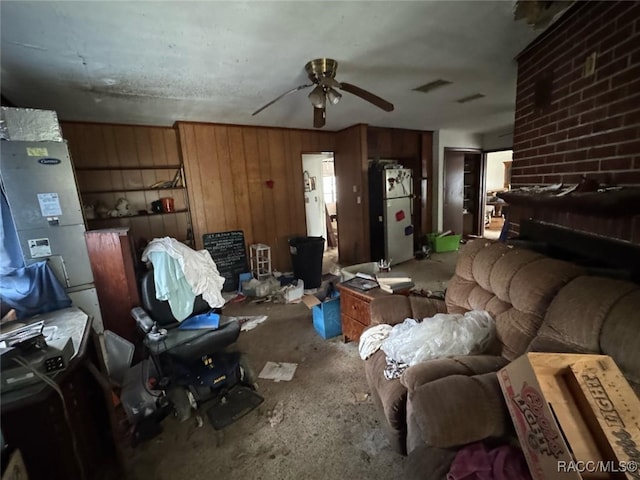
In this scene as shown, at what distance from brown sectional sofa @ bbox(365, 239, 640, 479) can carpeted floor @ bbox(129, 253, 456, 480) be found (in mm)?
231

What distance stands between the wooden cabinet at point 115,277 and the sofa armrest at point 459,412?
1.95 meters

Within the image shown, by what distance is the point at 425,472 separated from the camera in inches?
36.4

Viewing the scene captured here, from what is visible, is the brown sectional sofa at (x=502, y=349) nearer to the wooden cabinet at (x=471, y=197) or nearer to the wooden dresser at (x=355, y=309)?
the wooden dresser at (x=355, y=309)

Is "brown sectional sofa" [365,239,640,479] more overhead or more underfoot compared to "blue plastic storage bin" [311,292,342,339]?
more overhead

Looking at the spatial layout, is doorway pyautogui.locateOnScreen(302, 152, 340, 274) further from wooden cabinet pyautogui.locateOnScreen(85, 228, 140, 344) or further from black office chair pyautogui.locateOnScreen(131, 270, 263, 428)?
wooden cabinet pyautogui.locateOnScreen(85, 228, 140, 344)

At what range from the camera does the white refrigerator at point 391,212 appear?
167 inches

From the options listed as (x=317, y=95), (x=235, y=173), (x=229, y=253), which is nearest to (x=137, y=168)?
(x=235, y=173)

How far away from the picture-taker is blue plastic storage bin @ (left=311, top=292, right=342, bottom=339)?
2.42 metres

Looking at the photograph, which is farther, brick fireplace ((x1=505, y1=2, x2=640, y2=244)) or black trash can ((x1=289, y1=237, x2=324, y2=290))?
black trash can ((x1=289, y1=237, x2=324, y2=290))

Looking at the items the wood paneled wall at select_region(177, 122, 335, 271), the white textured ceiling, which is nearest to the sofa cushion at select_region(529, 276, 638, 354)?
the white textured ceiling

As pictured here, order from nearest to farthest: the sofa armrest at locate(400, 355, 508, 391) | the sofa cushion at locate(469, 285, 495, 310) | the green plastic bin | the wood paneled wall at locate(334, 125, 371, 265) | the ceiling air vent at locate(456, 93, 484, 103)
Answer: the sofa armrest at locate(400, 355, 508, 391) → the sofa cushion at locate(469, 285, 495, 310) → the ceiling air vent at locate(456, 93, 484, 103) → the wood paneled wall at locate(334, 125, 371, 265) → the green plastic bin

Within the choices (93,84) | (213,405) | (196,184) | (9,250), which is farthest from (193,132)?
(213,405)

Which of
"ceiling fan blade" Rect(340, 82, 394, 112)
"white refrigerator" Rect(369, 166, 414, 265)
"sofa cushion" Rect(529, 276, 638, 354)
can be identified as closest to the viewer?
"sofa cushion" Rect(529, 276, 638, 354)
